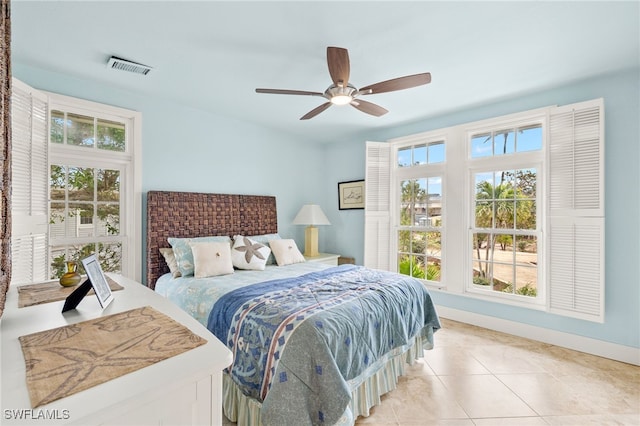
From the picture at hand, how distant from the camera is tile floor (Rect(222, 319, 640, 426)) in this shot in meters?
1.95

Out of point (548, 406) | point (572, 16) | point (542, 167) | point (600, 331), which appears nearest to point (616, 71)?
point (542, 167)

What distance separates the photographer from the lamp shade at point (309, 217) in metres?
4.36

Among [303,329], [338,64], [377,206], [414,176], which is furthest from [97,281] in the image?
[414,176]

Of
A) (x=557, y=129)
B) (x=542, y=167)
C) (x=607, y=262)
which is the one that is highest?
(x=557, y=129)

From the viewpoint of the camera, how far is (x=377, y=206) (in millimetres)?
4305

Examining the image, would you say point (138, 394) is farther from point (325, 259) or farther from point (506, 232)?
point (506, 232)

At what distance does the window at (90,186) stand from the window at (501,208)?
298cm

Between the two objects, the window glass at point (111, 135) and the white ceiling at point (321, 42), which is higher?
the white ceiling at point (321, 42)

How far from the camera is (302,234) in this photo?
481 centimetres

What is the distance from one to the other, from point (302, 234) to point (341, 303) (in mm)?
2897

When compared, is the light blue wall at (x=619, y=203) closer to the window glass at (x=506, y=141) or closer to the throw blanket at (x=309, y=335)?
the window glass at (x=506, y=141)

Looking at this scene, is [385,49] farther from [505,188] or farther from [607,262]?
[607,262]

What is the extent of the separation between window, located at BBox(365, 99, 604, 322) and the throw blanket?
62.4 inches

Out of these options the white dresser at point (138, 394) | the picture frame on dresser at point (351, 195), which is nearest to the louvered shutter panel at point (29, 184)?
the white dresser at point (138, 394)
